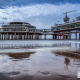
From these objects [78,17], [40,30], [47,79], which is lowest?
[47,79]

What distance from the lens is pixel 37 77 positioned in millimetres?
3574

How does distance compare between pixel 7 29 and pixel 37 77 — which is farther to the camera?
pixel 7 29

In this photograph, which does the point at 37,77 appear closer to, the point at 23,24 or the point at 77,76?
the point at 77,76

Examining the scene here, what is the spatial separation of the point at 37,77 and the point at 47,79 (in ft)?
1.17

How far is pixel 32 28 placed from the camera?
3029 inches

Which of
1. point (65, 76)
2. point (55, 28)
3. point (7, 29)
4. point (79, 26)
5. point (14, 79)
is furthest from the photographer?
point (55, 28)

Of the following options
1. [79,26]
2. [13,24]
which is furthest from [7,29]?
[79,26]

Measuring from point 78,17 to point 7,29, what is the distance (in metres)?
47.3

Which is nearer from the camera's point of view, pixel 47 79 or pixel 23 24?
pixel 47 79

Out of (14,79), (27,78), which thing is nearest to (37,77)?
(27,78)

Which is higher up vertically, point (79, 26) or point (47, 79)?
point (79, 26)

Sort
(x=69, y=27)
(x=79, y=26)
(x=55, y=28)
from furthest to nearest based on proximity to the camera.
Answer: (x=55, y=28), (x=69, y=27), (x=79, y=26)

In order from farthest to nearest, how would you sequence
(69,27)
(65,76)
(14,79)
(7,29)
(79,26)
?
(7,29) < (69,27) < (79,26) < (65,76) < (14,79)

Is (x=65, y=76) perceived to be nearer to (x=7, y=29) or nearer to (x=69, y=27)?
(x=69, y=27)
